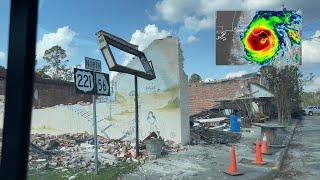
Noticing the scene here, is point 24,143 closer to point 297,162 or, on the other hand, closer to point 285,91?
point 297,162

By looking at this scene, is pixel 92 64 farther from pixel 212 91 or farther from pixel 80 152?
pixel 212 91

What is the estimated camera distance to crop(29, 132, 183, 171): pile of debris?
13387mm

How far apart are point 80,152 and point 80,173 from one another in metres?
4.14

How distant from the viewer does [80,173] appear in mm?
11836

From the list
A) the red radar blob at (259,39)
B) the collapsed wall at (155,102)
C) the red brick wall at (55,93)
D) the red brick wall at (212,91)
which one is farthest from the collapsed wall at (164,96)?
the red brick wall at (212,91)

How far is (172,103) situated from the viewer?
1875 cm

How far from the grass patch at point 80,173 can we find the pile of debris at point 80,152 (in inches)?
17.8

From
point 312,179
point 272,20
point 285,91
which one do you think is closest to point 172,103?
point 312,179
